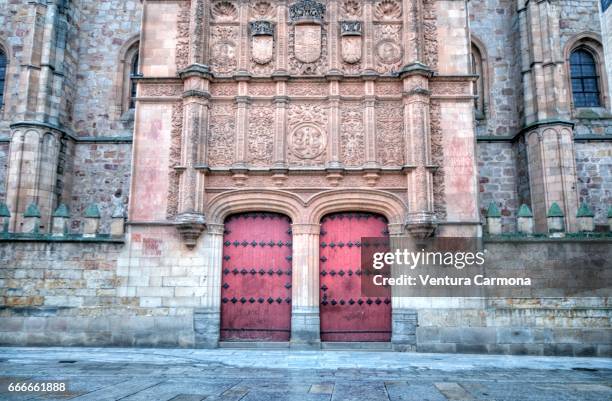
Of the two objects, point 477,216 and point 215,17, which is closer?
point 477,216

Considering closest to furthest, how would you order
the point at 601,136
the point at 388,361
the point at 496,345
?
the point at 388,361, the point at 496,345, the point at 601,136

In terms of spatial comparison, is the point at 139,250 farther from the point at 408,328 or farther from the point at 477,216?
the point at 477,216

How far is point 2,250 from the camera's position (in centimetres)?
1094

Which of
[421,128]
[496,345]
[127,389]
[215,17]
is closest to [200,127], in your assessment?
[215,17]

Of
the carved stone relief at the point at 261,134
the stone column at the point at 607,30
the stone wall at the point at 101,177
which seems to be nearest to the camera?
the stone column at the point at 607,30

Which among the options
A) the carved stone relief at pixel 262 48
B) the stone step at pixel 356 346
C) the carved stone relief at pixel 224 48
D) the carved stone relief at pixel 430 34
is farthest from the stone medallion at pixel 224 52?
the stone step at pixel 356 346

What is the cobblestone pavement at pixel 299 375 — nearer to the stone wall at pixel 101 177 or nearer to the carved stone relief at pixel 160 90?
the carved stone relief at pixel 160 90

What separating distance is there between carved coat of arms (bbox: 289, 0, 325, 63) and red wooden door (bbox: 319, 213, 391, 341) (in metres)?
4.07

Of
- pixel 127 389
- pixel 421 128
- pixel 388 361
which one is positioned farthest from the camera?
pixel 421 128

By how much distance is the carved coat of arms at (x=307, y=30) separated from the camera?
1192cm

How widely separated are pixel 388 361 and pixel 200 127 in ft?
22.1

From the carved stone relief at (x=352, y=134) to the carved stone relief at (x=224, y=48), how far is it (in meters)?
3.07

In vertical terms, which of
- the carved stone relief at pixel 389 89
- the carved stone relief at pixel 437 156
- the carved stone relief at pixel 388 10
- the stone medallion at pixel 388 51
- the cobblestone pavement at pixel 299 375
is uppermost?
the carved stone relief at pixel 388 10

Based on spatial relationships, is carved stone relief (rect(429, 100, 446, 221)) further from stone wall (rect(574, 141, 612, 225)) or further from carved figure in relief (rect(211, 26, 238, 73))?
stone wall (rect(574, 141, 612, 225))
